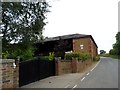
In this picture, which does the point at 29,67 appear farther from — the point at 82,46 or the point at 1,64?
the point at 82,46

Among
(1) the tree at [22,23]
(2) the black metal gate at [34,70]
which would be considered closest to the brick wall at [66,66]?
(2) the black metal gate at [34,70]

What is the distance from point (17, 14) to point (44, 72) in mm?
6676

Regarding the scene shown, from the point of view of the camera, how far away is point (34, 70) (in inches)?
842

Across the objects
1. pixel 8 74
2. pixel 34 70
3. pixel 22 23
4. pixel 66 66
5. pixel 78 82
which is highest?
pixel 22 23

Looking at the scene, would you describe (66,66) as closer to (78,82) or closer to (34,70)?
(78,82)

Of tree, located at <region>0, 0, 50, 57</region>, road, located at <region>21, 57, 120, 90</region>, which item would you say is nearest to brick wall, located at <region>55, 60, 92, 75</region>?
road, located at <region>21, 57, 120, 90</region>

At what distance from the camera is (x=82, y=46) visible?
3147 inches

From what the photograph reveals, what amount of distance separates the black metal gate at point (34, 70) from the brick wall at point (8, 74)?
2.04 meters

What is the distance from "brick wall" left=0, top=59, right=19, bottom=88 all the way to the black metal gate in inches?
80.2

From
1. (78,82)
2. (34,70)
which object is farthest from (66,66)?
(34,70)

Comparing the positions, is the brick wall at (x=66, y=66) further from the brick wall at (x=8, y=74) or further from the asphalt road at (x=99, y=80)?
the brick wall at (x=8, y=74)

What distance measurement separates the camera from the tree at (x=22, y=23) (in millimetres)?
18703

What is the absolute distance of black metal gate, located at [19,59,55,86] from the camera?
60.3ft

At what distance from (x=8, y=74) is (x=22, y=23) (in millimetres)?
6089
